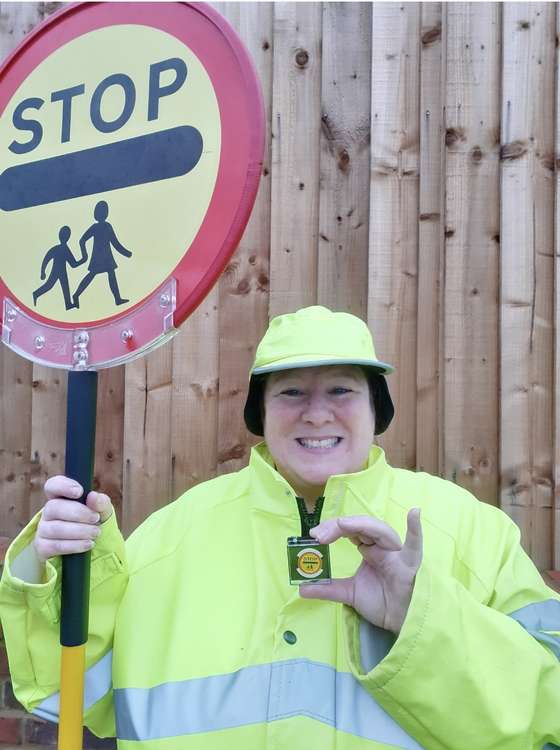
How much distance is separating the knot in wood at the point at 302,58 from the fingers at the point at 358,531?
5.65ft

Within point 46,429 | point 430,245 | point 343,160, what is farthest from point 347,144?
point 46,429

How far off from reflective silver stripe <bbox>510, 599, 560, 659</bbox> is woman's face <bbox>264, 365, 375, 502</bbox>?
17.1 inches

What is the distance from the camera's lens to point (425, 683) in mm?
1049

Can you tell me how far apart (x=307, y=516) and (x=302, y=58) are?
5.37ft

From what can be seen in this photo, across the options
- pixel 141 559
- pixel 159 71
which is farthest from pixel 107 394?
pixel 159 71

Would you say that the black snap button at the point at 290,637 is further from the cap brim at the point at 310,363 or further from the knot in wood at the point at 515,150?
the knot in wood at the point at 515,150

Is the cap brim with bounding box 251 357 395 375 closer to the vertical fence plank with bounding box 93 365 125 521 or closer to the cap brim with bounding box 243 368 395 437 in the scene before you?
the cap brim with bounding box 243 368 395 437

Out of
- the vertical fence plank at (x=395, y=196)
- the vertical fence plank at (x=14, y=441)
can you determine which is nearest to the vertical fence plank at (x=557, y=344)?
the vertical fence plank at (x=395, y=196)

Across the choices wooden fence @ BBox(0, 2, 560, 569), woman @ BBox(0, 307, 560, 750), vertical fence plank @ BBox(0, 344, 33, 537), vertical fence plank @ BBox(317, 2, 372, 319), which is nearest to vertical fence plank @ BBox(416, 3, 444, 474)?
wooden fence @ BBox(0, 2, 560, 569)

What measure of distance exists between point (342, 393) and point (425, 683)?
23.8 inches

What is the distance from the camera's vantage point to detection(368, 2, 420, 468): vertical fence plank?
7.00 ft

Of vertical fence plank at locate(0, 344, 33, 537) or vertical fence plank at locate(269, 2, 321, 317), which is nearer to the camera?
vertical fence plank at locate(269, 2, 321, 317)

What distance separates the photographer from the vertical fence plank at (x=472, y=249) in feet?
6.86

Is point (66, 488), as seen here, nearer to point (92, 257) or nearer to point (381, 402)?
point (92, 257)
